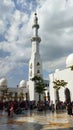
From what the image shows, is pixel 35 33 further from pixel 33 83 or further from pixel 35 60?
pixel 33 83

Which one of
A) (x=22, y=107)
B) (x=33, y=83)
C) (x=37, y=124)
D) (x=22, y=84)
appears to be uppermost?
(x=22, y=84)

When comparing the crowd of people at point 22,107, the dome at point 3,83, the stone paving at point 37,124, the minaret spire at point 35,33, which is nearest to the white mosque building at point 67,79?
the crowd of people at point 22,107

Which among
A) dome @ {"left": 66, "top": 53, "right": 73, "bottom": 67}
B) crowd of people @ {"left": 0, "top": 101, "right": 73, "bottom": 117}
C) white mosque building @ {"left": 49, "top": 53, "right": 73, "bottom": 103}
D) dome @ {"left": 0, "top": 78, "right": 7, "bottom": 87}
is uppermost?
dome @ {"left": 0, "top": 78, "right": 7, "bottom": 87}

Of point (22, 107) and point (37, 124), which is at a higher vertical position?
point (22, 107)

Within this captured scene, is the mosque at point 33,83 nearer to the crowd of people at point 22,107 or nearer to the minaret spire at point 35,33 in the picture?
the minaret spire at point 35,33

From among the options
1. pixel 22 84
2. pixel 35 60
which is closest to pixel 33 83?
pixel 35 60

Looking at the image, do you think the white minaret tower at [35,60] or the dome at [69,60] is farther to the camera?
the white minaret tower at [35,60]

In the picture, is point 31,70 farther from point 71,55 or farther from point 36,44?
point 71,55

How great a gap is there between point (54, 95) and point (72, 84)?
6.66 meters

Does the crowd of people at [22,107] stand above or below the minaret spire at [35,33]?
below

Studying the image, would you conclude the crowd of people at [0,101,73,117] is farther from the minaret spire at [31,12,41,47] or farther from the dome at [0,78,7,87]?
the dome at [0,78,7,87]

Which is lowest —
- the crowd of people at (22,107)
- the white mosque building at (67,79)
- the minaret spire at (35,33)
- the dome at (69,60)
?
the crowd of people at (22,107)

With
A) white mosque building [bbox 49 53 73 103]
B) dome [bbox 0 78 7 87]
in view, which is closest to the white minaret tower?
white mosque building [bbox 49 53 73 103]

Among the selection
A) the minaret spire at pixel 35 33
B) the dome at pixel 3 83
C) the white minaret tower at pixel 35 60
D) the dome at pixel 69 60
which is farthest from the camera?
the dome at pixel 3 83
